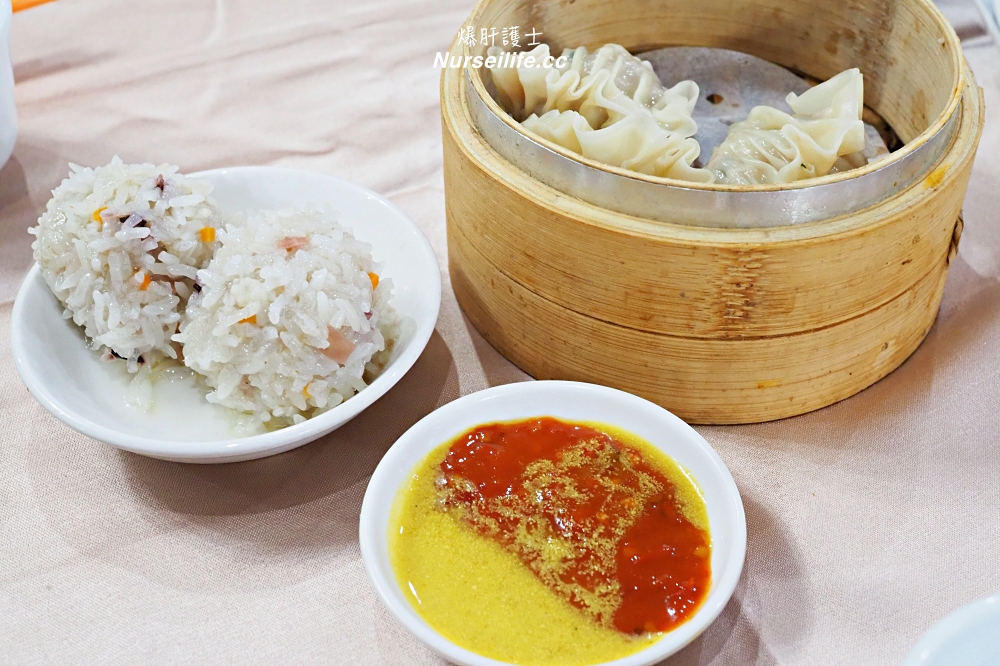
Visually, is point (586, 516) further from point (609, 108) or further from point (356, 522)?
point (609, 108)

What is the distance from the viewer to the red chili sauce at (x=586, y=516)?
146cm

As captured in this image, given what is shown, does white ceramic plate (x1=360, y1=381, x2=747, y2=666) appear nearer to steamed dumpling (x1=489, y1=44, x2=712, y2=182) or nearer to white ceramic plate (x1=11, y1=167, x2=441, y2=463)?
white ceramic plate (x1=11, y1=167, x2=441, y2=463)

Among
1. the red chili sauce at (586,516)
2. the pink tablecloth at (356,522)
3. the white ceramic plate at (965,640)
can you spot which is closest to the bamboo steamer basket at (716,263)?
the pink tablecloth at (356,522)

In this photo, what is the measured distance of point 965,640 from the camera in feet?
3.79

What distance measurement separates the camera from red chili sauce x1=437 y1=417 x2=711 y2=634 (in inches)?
57.4

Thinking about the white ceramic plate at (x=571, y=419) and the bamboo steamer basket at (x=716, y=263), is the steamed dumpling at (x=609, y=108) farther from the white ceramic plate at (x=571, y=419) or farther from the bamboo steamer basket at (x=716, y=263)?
the white ceramic plate at (x=571, y=419)

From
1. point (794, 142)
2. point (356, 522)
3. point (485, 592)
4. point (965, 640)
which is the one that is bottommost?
point (356, 522)

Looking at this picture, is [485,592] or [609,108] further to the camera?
[609,108]

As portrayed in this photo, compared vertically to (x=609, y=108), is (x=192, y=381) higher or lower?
lower

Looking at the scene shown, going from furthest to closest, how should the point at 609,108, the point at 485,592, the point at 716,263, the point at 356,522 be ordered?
the point at 609,108 → the point at 356,522 → the point at 716,263 → the point at 485,592

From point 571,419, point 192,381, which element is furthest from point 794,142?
point 192,381

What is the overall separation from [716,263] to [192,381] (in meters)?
1.13

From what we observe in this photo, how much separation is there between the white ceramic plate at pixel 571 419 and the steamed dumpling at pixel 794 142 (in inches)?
24.8

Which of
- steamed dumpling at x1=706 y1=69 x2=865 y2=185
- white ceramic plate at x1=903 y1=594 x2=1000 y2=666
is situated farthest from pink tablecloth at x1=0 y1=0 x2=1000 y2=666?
steamed dumpling at x1=706 y1=69 x2=865 y2=185
